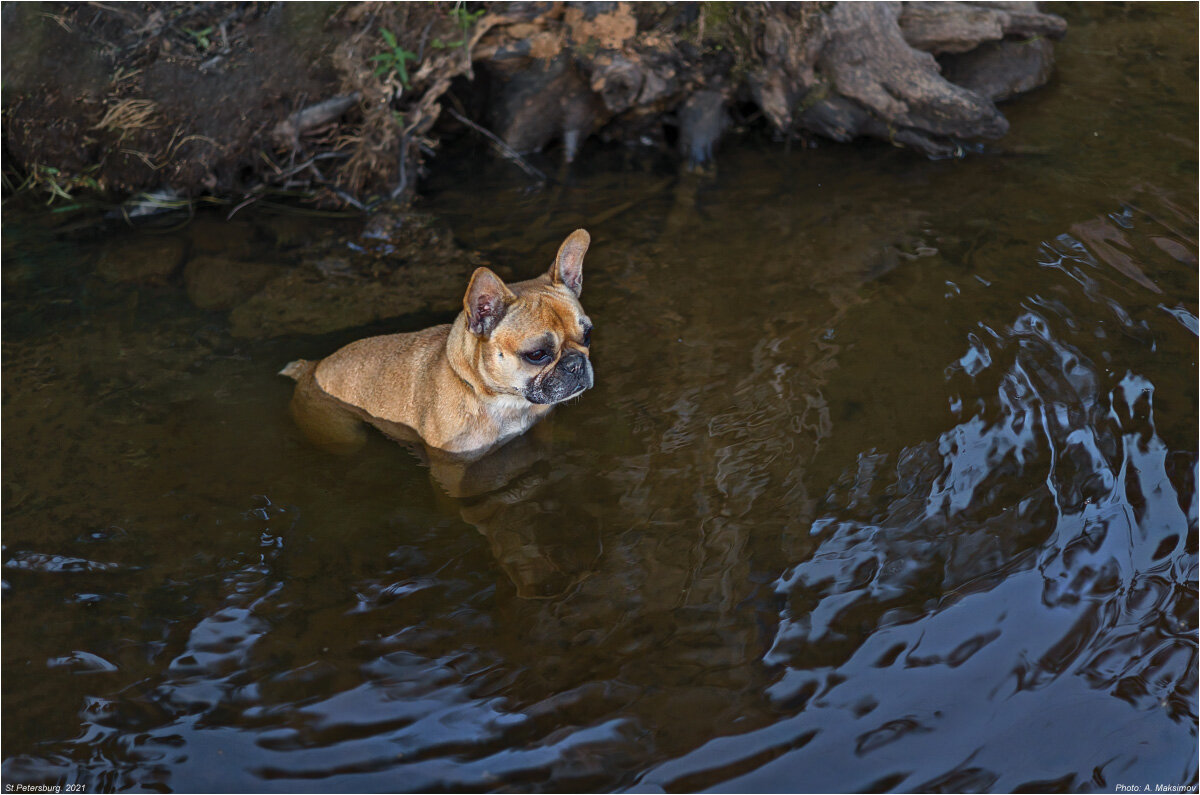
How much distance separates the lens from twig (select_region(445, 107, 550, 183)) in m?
9.34

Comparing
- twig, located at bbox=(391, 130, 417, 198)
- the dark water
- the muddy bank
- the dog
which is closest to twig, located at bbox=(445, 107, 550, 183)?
the muddy bank

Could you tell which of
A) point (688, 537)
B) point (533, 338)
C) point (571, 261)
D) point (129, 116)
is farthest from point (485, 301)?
point (129, 116)

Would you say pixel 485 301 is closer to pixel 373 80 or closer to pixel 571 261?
pixel 571 261

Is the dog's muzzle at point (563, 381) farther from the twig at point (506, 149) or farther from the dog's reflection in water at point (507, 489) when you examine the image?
the twig at point (506, 149)

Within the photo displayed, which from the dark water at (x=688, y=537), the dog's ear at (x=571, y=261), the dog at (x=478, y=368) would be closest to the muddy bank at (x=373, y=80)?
the dark water at (x=688, y=537)

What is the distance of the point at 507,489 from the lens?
5656 millimetres

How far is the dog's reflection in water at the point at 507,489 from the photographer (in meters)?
5.04

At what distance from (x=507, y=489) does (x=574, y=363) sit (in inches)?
36.1

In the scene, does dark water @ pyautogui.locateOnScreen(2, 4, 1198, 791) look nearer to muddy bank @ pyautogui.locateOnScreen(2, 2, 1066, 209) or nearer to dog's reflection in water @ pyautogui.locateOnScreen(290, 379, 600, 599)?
dog's reflection in water @ pyautogui.locateOnScreen(290, 379, 600, 599)

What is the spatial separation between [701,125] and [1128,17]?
6051 mm

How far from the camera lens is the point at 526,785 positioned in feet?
12.7

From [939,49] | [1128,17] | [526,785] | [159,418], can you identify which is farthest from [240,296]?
[1128,17]

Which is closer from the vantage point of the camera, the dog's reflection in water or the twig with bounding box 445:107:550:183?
the dog's reflection in water

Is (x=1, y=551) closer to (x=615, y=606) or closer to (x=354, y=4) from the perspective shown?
(x=615, y=606)
